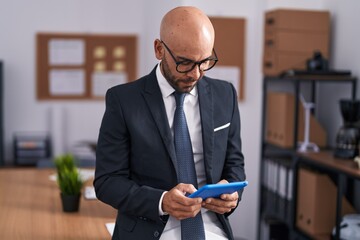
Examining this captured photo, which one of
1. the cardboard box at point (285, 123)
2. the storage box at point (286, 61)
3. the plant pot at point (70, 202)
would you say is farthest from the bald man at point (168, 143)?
the storage box at point (286, 61)

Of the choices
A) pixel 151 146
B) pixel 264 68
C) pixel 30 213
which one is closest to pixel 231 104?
pixel 151 146

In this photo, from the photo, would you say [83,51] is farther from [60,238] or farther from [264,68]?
[60,238]

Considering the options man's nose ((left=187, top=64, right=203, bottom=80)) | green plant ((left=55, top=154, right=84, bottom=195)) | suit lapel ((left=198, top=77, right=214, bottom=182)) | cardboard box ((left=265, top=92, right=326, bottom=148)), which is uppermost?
man's nose ((left=187, top=64, right=203, bottom=80))

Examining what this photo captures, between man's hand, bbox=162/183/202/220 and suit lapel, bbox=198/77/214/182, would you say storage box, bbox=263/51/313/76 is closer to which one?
suit lapel, bbox=198/77/214/182

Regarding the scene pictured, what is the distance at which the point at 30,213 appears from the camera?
7.63 ft

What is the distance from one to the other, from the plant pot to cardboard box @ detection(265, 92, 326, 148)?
1.51 m

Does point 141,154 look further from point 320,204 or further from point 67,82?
point 67,82

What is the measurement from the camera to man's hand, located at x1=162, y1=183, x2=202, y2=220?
1.41m

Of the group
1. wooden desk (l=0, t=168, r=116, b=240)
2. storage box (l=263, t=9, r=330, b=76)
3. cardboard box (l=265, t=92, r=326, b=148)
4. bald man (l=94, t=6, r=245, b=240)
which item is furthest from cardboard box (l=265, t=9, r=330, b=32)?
bald man (l=94, t=6, r=245, b=240)

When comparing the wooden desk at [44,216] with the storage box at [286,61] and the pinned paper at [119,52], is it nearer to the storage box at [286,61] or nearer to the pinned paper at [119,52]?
the storage box at [286,61]

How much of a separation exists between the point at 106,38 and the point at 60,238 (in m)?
3.23

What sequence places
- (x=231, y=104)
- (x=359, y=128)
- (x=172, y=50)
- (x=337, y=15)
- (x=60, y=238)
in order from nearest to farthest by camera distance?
(x=172, y=50) → (x=231, y=104) → (x=60, y=238) → (x=359, y=128) → (x=337, y=15)

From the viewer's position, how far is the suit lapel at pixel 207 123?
1.55m

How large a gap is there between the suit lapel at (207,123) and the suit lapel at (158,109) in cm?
11
